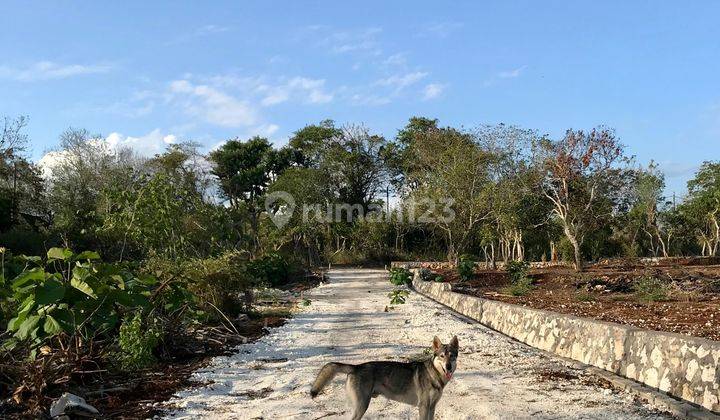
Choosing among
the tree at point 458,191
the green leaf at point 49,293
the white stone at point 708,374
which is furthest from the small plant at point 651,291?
the tree at point 458,191

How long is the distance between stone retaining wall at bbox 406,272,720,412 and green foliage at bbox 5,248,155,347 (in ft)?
22.0

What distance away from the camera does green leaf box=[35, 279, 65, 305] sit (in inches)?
269

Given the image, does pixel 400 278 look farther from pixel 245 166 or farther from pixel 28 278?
pixel 245 166

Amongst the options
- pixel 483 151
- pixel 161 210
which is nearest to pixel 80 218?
pixel 161 210

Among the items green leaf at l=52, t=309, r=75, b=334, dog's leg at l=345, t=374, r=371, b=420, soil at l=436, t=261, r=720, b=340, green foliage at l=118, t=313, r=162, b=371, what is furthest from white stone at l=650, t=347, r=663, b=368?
green leaf at l=52, t=309, r=75, b=334

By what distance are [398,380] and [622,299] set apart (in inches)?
499

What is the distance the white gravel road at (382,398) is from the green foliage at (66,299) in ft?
5.11

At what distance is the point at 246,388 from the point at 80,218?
32.0m

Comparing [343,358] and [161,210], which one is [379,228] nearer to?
[161,210]

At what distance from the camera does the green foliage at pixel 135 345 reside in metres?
8.68

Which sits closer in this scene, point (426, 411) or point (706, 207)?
point (426, 411)

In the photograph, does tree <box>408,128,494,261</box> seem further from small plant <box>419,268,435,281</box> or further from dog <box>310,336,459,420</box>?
dog <box>310,336,459,420</box>

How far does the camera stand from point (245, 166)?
61938mm

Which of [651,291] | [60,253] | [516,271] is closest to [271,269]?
[516,271]
